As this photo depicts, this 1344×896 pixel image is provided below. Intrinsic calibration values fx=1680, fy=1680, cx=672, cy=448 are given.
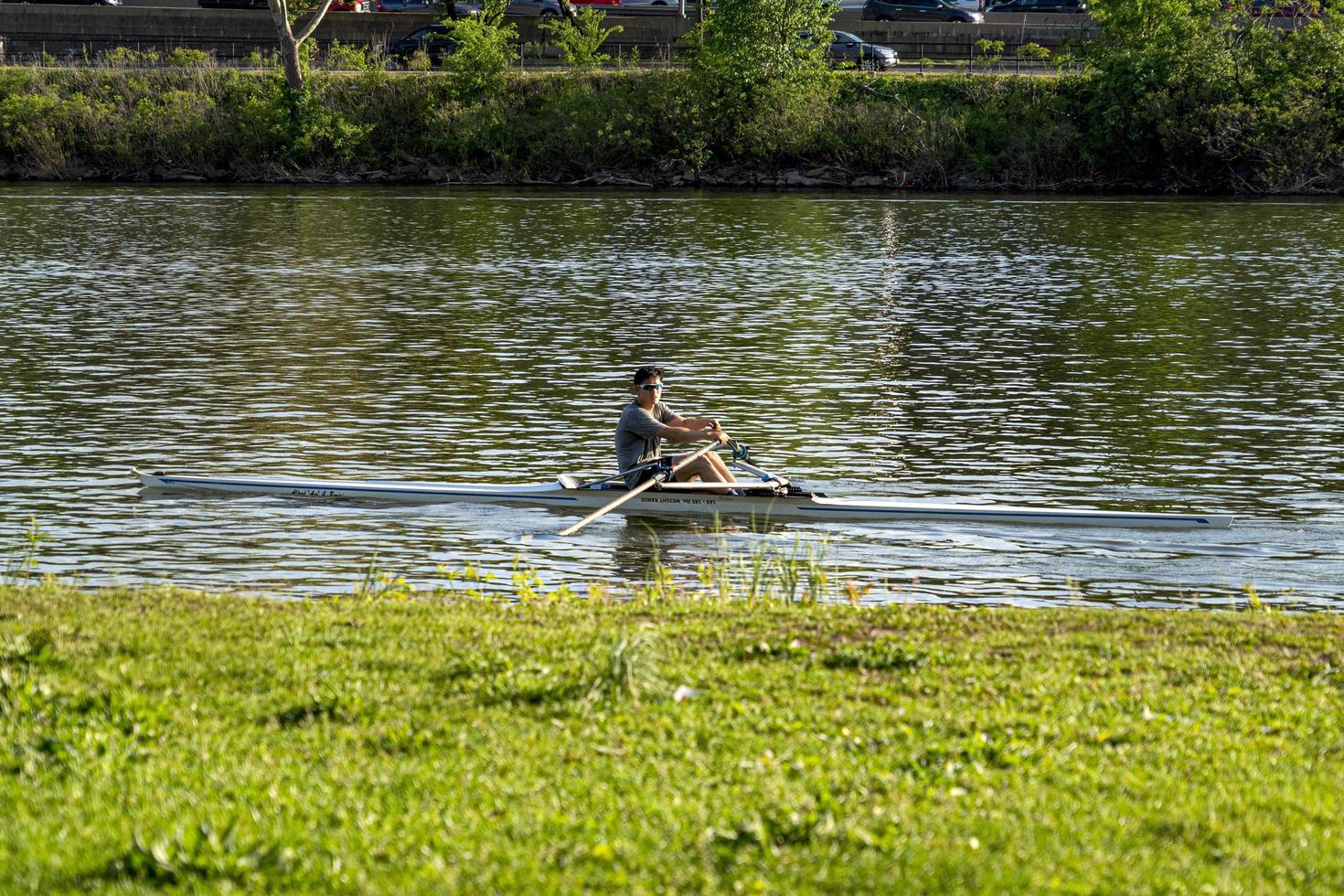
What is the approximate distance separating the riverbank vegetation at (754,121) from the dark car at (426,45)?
362 cm

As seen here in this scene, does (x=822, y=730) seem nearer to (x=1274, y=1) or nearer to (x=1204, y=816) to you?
(x=1204, y=816)

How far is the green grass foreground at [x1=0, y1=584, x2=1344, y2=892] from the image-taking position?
20.7 feet

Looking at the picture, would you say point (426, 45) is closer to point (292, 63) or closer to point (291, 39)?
point (292, 63)

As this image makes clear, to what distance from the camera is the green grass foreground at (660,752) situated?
632cm

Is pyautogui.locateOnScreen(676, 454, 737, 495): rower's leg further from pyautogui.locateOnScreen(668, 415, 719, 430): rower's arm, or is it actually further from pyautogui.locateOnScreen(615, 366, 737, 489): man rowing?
pyautogui.locateOnScreen(668, 415, 719, 430): rower's arm

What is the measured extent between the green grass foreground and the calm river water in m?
4.02

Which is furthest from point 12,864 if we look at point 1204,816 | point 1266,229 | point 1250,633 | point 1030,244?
point 1266,229

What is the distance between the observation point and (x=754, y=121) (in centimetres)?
6431

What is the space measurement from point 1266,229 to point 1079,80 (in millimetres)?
17493

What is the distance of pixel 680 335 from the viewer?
30422 millimetres

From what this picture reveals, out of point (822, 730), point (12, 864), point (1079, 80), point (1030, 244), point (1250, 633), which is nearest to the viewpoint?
point (12, 864)

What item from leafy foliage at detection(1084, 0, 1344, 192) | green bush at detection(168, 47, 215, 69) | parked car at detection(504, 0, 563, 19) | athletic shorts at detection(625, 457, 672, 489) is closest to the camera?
athletic shorts at detection(625, 457, 672, 489)

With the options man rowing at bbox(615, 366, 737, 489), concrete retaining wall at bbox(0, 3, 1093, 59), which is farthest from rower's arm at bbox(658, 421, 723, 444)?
concrete retaining wall at bbox(0, 3, 1093, 59)

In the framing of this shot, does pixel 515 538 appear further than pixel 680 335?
No
